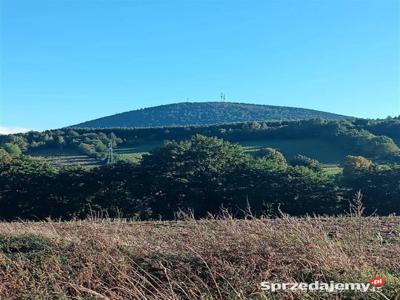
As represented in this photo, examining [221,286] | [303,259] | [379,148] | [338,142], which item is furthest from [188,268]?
[338,142]

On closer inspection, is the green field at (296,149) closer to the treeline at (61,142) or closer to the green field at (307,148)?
the green field at (307,148)

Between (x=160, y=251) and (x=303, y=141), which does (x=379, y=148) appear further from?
(x=160, y=251)

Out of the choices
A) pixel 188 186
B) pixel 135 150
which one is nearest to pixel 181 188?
pixel 188 186

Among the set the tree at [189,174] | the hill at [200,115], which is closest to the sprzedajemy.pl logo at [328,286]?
the tree at [189,174]

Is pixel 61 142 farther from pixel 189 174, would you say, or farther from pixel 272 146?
pixel 189 174

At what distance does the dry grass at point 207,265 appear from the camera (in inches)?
181

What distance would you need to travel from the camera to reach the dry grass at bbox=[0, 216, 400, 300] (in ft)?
15.1

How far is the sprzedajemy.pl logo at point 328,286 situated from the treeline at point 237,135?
57878mm

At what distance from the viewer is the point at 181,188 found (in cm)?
3934

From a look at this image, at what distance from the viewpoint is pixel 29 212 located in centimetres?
3909

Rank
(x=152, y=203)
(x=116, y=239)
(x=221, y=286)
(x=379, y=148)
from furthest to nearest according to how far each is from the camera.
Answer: (x=379, y=148) → (x=152, y=203) → (x=116, y=239) → (x=221, y=286)

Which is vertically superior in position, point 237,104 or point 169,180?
point 237,104

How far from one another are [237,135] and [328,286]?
72.5 m

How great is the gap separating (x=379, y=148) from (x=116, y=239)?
187ft
